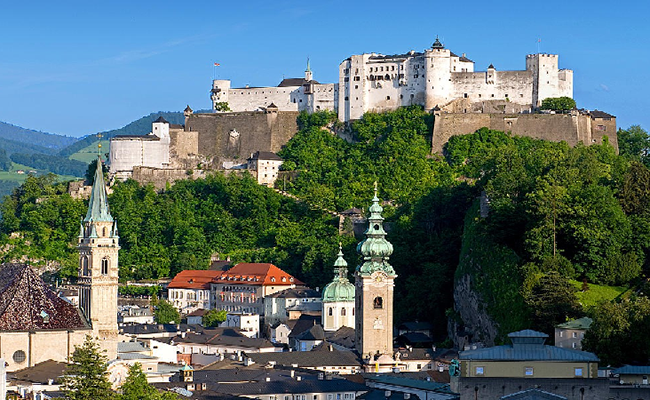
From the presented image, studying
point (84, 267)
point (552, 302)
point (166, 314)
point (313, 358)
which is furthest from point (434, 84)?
point (84, 267)

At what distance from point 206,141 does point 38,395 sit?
74.2m

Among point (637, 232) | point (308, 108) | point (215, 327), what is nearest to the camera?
Answer: point (637, 232)

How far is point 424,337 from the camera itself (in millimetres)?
99875

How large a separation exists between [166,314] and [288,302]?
30.9 feet

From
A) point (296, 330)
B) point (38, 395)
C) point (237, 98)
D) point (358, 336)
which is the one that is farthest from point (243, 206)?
point (38, 395)

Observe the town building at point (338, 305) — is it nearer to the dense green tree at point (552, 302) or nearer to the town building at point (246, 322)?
the town building at point (246, 322)

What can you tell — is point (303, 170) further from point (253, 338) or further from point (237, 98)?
point (253, 338)

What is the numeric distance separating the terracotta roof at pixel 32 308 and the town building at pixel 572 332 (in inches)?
918

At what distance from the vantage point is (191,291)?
122562 mm

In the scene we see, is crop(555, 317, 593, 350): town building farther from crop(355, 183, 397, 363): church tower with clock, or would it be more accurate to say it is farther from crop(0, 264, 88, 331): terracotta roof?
crop(0, 264, 88, 331): terracotta roof

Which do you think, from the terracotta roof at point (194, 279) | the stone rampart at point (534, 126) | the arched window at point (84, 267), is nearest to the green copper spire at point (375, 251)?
the arched window at point (84, 267)

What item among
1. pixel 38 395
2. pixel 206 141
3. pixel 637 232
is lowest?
pixel 38 395

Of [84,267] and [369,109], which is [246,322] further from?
[84,267]

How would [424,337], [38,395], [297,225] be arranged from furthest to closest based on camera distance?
[297,225], [424,337], [38,395]
